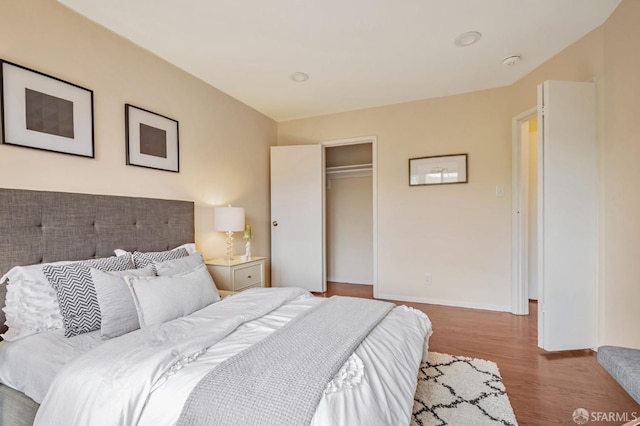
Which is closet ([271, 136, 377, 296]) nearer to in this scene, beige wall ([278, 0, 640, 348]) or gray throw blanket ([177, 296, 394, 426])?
beige wall ([278, 0, 640, 348])

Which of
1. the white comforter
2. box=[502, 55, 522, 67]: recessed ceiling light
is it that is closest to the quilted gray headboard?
the white comforter

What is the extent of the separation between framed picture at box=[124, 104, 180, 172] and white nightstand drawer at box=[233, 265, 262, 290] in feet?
3.70

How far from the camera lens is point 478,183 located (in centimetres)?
349

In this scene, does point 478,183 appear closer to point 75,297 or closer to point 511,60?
point 511,60

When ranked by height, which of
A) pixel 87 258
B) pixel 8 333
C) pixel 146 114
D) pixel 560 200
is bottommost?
pixel 8 333

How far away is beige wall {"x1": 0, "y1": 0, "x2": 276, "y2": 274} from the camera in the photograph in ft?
5.80

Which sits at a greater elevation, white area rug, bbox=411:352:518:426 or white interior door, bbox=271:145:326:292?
white interior door, bbox=271:145:326:292

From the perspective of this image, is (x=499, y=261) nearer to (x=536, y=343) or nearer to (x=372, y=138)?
(x=536, y=343)

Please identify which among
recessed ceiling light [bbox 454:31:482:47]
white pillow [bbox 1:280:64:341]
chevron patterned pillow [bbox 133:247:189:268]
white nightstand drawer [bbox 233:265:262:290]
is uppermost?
recessed ceiling light [bbox 454:31:482:47]

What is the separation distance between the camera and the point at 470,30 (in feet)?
7.55

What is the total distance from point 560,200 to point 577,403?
144 cm

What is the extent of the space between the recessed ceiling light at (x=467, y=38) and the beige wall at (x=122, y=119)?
8.00 feet

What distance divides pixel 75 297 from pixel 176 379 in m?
0.92

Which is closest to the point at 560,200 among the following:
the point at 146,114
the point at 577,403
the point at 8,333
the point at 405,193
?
the point at 577,403
